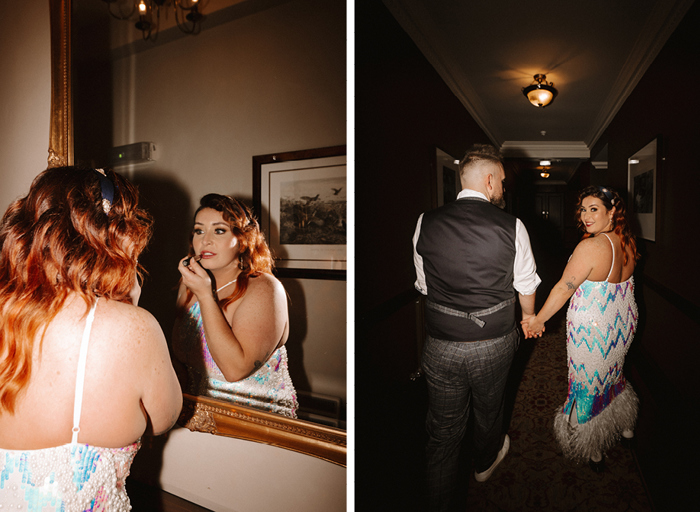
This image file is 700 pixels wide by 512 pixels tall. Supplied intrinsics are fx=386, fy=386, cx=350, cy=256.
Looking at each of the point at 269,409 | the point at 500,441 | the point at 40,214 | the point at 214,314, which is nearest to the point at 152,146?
the point at 40,214

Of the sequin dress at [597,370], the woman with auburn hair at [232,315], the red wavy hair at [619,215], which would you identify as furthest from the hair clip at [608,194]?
the woman with auburn hair at [232,315]

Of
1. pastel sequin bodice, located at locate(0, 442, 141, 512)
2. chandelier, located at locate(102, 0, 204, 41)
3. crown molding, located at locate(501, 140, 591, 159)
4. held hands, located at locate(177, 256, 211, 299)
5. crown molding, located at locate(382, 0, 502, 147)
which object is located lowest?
pastel sequin bodice, located at locate(0, 442, 141, 512)

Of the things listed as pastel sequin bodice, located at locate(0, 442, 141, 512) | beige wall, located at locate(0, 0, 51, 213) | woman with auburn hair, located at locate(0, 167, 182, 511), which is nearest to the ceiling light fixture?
woman with auburn hair, located at locate(0, 167, 182, 511)

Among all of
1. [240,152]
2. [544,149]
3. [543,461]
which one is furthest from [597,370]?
[240,152]

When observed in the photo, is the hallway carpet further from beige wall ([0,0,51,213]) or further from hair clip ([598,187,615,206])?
beige wall ([0,0,51,213])

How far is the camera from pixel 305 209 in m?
0.96

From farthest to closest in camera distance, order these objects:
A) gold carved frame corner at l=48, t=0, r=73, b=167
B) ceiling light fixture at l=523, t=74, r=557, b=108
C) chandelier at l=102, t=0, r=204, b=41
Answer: gold carved frame corner at l=48, t=0, r=73, b=167, chandelier at l=102, t=0, r=204, b=41, ceiling light fixture at l=523, t=74, r=557, b=108

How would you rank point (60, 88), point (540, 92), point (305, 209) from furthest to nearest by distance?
point (60, 88) → point (305, 209) → point (540, 92)

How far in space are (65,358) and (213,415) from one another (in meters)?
0.41

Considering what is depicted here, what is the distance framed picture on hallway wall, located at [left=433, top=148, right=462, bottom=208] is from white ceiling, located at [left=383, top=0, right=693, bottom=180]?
0.30ft

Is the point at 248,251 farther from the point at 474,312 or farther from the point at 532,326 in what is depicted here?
the point at 532,326

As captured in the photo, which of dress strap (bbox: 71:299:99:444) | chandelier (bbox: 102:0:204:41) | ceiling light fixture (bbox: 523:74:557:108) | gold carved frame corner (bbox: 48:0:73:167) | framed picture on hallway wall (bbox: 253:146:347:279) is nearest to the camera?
ceiling light fixture (bbox: 523:74:557:108)

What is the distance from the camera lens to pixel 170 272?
109 cm

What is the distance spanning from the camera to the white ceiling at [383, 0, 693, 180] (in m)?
0.65
